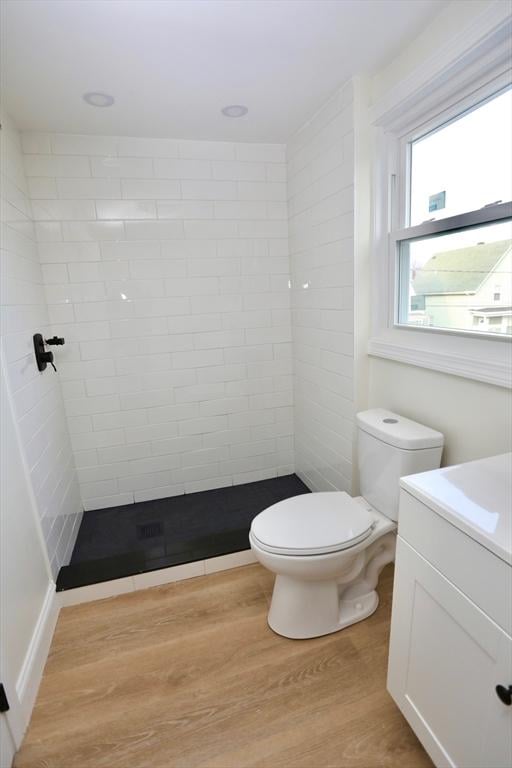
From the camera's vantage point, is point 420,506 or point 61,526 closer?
point 420,506

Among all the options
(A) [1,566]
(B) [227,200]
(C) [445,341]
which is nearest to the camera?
(A) [1,566]

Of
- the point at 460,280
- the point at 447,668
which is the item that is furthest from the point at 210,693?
the point at 460,280

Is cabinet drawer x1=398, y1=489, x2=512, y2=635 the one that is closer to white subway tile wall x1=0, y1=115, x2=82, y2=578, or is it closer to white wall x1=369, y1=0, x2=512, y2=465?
white wall x1=369, y1=0, x2=512, y2=465

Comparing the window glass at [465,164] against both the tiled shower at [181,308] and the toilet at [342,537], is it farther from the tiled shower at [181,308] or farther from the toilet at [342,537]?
the toilet at [342,537]

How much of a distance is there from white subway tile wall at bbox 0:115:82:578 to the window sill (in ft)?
5.03

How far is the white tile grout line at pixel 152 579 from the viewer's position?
68.1 inches

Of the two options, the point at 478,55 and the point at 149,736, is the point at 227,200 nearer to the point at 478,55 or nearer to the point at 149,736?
the point at 478,55

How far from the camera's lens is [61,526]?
1.85 metres

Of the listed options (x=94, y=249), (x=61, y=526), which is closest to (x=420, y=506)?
(x=61, y=526)

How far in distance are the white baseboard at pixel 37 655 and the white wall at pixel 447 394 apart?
1.67 m

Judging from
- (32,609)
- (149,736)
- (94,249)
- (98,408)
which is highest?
(94,249)

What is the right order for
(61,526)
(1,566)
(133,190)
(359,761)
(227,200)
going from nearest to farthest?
1. (359,761)
2. (1,566)
3. (61,526)
4. (133,190)
5. (227,200)

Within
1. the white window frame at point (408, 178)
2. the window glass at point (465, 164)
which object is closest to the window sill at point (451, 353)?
the white window frame at point (408, 178)

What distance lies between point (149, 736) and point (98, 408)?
154cm
